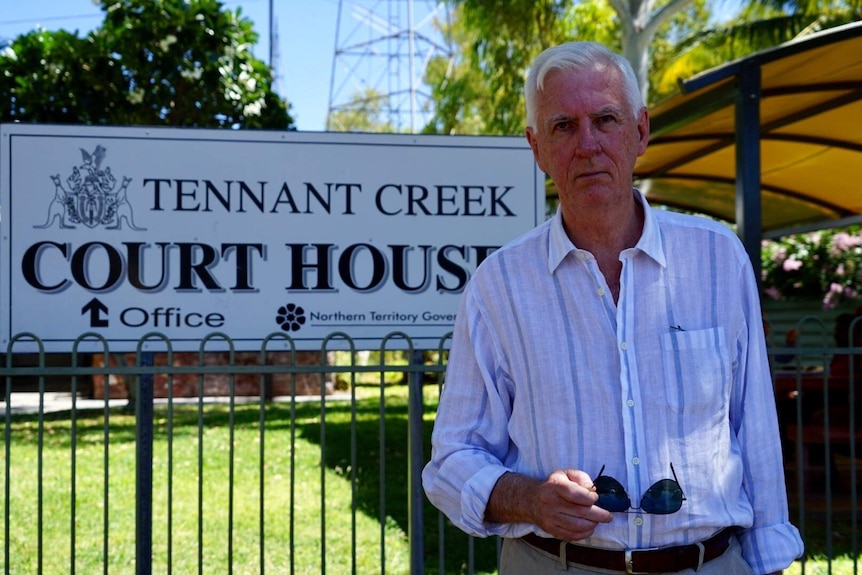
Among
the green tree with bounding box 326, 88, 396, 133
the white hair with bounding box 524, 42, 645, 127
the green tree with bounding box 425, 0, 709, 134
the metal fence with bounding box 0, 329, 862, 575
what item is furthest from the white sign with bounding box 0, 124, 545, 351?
the green tree with bounding box 326, 88, 396, 133

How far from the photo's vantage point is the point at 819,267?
526 inches

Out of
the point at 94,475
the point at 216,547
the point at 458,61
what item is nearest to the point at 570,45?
the point at 216,547

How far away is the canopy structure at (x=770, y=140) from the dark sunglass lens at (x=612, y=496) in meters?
3.38

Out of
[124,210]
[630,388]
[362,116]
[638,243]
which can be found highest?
[362,116]

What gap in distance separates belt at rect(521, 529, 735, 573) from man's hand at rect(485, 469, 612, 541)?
5.4 inches

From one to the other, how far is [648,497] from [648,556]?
0.44 feet

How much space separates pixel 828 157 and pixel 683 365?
6.68 metres

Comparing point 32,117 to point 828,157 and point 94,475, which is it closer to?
point 94,475

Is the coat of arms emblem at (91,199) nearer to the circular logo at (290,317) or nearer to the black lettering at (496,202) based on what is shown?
the circular logo at (290,317)

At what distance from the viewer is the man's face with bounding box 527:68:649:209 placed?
6.13 ft

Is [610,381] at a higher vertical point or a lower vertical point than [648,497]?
higher

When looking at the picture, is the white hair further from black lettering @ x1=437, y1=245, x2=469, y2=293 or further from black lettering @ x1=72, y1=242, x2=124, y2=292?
black lettering @ x1=72, y1=242, x2=124, y2=292

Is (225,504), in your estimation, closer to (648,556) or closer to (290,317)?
(290,317)

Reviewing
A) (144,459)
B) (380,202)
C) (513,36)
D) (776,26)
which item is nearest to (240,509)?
(144,459)
